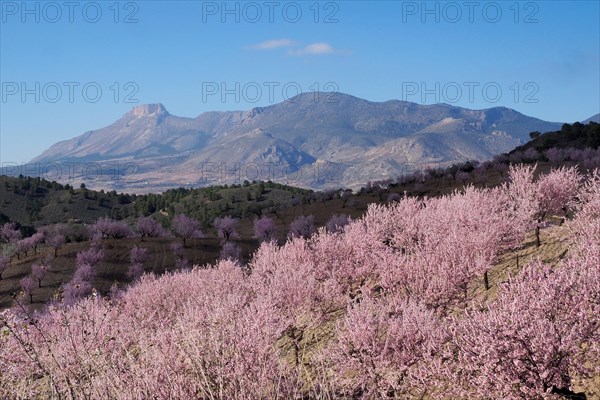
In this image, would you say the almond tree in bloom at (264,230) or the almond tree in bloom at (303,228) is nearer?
the almond tree in bloom at (303,228)

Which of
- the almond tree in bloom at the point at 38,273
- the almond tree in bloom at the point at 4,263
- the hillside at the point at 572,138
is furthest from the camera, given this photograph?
the hillside at the point at 572,138

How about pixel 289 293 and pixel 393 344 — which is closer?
pixel 393 344

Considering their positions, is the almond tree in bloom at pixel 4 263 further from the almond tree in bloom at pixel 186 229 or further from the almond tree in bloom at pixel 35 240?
the almond tree in bloom at pixel 186 229

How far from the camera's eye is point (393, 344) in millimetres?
13812

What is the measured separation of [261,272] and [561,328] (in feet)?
61.7

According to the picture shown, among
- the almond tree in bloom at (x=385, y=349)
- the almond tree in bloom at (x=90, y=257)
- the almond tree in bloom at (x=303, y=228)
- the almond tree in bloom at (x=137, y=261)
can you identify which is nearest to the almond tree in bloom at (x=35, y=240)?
the almond tree in bloom at (x=90, y=257)

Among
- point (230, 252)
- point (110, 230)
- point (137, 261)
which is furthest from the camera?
point (110, 230)

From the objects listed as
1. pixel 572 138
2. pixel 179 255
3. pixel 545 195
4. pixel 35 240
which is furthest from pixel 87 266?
pixel 572 138

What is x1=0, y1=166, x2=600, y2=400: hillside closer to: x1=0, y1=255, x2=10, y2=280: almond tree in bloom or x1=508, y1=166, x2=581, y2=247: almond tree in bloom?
x1=508, y1=166, x2=581, y2=247: almond tree in bloom

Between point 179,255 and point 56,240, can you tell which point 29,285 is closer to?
point 56,240

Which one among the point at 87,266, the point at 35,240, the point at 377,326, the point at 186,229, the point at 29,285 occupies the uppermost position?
the point at 377,326

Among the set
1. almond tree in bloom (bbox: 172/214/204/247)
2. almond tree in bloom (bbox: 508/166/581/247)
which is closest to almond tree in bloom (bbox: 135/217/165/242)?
almond tree in bloom (bbox: 172/214/204/247)

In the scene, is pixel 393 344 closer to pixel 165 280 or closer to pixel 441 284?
pixel 441 284

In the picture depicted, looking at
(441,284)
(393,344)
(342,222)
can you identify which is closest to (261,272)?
(441,284)
